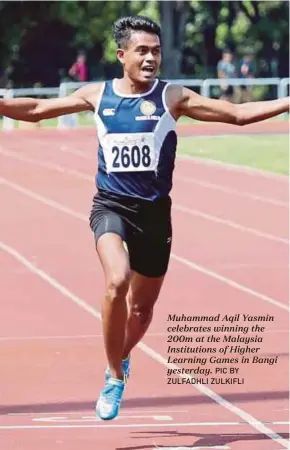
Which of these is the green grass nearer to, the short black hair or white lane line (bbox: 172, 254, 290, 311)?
white lane line (bbox: 172, 254, 290, 311)

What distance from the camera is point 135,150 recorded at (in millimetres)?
6625

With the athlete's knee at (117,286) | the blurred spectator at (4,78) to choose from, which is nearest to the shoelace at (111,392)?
the athlete's knee at (117,286)

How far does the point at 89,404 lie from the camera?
24.6 ft

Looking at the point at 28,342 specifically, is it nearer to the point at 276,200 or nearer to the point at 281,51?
the point at 276,200

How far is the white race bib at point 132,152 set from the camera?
663 centimetres

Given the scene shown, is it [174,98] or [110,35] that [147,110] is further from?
[110,35]

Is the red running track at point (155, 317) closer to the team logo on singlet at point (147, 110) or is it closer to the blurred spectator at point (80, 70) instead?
the team logo on singlet at point (147, 110)

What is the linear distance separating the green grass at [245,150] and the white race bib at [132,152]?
1583 centimetres

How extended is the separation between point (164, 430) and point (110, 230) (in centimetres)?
106

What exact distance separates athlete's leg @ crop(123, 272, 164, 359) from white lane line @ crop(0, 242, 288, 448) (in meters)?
0.72

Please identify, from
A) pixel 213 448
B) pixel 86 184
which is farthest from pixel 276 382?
pixel 86 184

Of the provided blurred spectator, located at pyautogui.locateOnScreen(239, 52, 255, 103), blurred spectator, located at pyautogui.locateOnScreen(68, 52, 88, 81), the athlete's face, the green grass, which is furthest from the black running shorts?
blurred spectator, located at pyautogui.locateOnScreen(68, 52, 88, 81)

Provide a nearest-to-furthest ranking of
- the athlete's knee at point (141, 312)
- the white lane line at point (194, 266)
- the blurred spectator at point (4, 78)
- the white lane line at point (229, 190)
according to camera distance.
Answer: the athlete's knee at point (141, 312)
the white lane line at point (194, 266)
the white lane line at point (229, 190)
the blurred spectator at point (4, 78)

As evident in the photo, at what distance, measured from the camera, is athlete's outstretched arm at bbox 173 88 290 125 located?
266 inches
